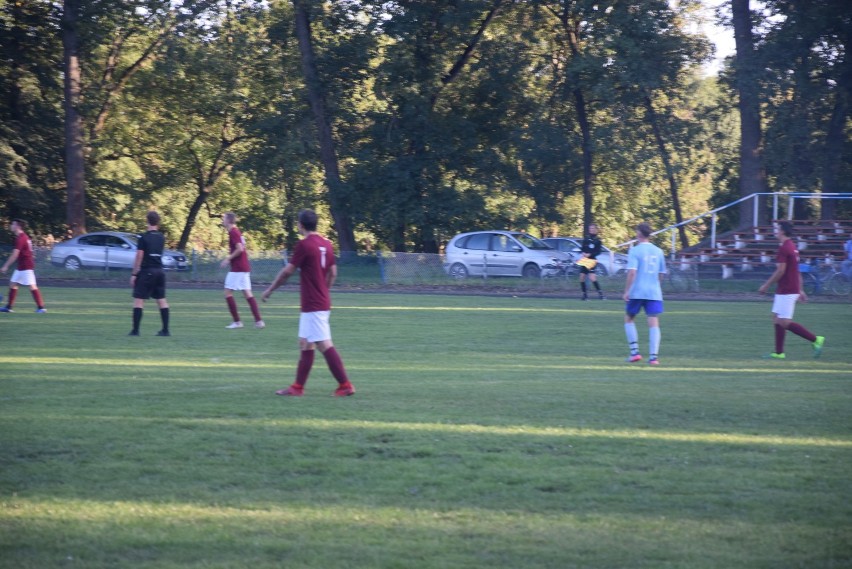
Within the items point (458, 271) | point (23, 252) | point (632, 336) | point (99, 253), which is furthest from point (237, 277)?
point (99, 253)

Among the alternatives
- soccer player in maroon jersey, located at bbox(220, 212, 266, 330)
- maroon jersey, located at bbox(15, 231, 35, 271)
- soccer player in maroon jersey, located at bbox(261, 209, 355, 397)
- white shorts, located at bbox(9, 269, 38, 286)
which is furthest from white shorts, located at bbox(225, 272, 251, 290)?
soccer player in maroon jersey, located at bbox(261, 209, 355, 397)

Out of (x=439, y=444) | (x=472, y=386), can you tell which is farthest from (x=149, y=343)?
(x=439, y=444)

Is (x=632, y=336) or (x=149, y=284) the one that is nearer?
(x=632, y=336)

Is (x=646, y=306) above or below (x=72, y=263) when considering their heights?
below

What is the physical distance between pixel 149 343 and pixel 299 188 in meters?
33.6

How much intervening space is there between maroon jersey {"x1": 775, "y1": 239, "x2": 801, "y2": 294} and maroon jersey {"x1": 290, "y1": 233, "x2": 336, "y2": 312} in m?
7.65

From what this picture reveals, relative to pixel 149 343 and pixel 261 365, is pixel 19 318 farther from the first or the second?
pixel 261 365

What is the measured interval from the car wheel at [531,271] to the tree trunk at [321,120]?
10402mm

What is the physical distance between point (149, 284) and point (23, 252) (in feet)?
19.5

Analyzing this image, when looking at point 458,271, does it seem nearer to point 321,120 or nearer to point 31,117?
point 321,120

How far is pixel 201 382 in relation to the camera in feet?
35.5

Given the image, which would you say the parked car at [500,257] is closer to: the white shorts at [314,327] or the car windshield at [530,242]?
Answer: the car windshield at [530,242]

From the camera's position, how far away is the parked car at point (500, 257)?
33.3 metres

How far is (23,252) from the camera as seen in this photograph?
20172mm
